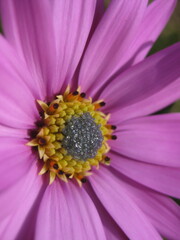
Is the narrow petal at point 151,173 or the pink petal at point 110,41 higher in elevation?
the pink petal at point 110,41

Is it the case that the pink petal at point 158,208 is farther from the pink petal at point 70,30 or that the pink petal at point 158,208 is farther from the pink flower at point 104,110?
the pink petal at point 70,30

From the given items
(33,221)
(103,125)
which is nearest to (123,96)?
(103,125)

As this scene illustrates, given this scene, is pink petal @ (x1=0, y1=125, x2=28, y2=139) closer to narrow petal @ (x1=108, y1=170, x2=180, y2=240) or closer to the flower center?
the flower center

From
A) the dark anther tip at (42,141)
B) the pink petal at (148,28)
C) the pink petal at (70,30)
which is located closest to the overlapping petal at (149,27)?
the pink petal at (148,28)

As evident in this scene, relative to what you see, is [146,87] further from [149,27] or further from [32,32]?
[32,32]

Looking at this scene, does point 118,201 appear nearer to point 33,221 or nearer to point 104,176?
point 104,176

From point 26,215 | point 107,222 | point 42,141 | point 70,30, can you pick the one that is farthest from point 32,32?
point 107,222

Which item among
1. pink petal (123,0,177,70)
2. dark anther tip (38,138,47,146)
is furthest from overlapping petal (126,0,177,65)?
dark anther tip (38,138,47,146)
